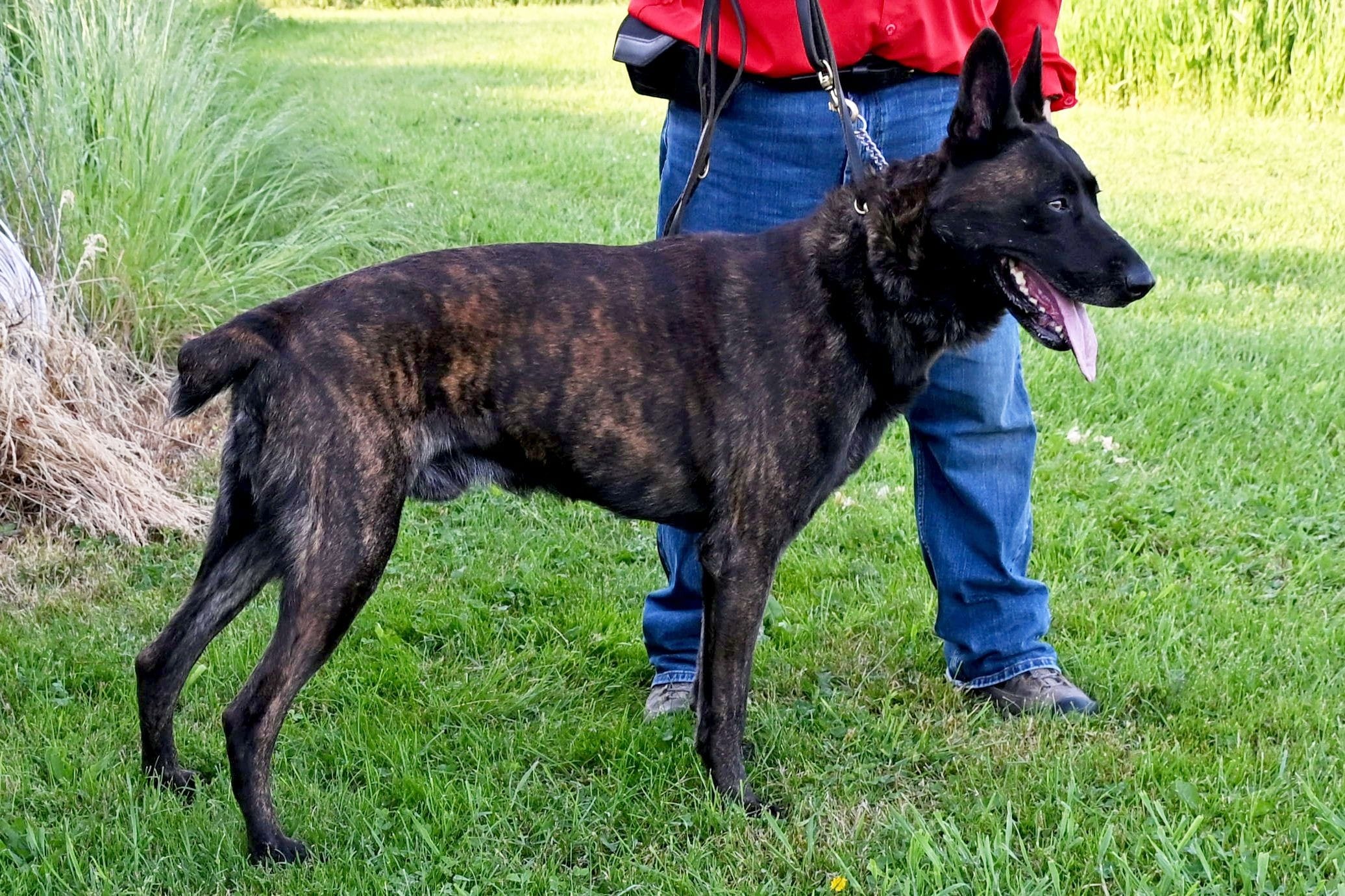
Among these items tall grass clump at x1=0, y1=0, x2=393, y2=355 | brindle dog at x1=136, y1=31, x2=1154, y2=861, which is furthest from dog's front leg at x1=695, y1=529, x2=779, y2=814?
tall grass clump at x1=0, y1=0, x2=393, y2=355

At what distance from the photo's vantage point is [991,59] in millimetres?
2984

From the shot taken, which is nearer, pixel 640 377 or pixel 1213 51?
pixel 640 377

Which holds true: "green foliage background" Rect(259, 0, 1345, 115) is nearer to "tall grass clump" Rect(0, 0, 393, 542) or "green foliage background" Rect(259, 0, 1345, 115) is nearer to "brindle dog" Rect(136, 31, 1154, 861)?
"tall grass clump" Rect(0, 0, 393, 542)

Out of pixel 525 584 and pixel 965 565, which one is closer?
pixel 965 565

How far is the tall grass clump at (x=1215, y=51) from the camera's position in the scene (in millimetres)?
11812

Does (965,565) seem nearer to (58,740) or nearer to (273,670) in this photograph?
(273,670)

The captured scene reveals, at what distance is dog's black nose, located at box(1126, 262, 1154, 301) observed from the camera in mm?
2971

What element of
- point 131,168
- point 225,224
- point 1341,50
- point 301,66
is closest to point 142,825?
point 131,168

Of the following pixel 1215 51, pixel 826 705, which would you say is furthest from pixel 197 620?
pixel 1215 51

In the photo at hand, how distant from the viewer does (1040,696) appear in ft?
12.0

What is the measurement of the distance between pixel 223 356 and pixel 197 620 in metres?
0.76

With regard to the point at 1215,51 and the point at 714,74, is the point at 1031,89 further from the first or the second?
the point at 1215,51

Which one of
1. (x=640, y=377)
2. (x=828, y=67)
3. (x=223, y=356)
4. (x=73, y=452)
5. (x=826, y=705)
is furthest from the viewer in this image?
(x=73, y=452)

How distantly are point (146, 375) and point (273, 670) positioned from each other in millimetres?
3087
